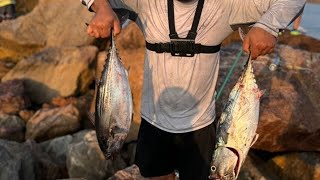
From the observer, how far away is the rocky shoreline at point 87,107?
223 inches

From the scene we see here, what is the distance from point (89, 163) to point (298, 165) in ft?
9.85

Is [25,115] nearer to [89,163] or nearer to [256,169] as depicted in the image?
[89,163]

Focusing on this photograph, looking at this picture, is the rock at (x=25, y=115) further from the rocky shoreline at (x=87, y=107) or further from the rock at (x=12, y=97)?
the rock at (x=12, y=97)

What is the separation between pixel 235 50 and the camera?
688cm

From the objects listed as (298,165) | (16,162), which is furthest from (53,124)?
(298,165)

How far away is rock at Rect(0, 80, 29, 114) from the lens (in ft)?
28.7

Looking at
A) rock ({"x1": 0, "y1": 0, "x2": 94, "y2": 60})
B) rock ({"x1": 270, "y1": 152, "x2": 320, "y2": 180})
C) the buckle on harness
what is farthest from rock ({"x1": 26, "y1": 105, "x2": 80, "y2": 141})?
the buckle on harness

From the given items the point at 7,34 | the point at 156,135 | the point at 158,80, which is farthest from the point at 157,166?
the point at 7,34

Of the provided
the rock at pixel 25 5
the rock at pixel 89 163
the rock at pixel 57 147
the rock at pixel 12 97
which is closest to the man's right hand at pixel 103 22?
the rock at pixel 89 163

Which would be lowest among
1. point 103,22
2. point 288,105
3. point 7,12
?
point 7,12

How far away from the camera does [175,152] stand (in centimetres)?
386

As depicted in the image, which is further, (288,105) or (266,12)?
(288,105)

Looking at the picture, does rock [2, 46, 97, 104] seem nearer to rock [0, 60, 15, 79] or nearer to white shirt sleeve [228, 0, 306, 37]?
rock [0, 60, 15, 79]

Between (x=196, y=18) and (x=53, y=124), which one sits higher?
(x=196, y=18)
